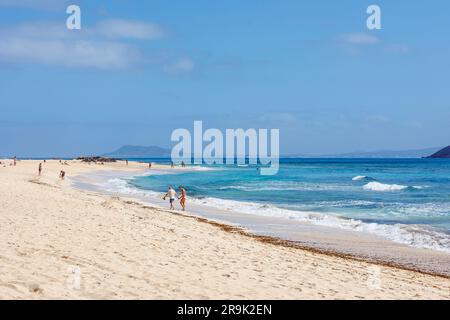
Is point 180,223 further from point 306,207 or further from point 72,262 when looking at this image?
point 306,207

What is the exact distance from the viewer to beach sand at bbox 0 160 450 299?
25.6 feet

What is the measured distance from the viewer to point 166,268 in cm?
967

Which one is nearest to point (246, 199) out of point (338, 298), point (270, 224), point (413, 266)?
point (270, 224)

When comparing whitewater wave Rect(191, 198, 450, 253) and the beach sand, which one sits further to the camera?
whitewater wave Rect(191, 198, 450, 253)

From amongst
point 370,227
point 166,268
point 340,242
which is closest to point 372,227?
point 370,227

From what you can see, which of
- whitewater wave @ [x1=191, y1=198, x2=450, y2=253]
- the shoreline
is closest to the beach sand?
the shoreline

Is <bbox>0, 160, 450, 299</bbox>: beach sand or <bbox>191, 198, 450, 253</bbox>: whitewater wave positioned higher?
<bbox>0, 160, 450, 299</bbox>: beach sand

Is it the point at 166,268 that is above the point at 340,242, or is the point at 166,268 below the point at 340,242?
above

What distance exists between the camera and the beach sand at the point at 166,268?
7.80m

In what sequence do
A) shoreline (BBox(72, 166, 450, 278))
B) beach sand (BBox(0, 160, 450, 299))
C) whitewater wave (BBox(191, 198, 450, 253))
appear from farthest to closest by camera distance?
whitewater wave (BBox(191, 198, 450, 253)) < shoreline (BBox(72, 166, 450, 278)) < beach sand (BBox(0, 160, 450, 299))

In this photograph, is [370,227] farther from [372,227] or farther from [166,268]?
[166,268]

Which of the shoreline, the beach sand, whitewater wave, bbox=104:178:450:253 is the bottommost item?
whitewater wave, bbox=104:178:450:253

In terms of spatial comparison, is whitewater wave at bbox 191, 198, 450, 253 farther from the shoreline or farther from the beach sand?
the beach sand

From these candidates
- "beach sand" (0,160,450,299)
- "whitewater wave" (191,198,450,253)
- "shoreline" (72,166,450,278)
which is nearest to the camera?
"beach sand" (0,160,450,299)
